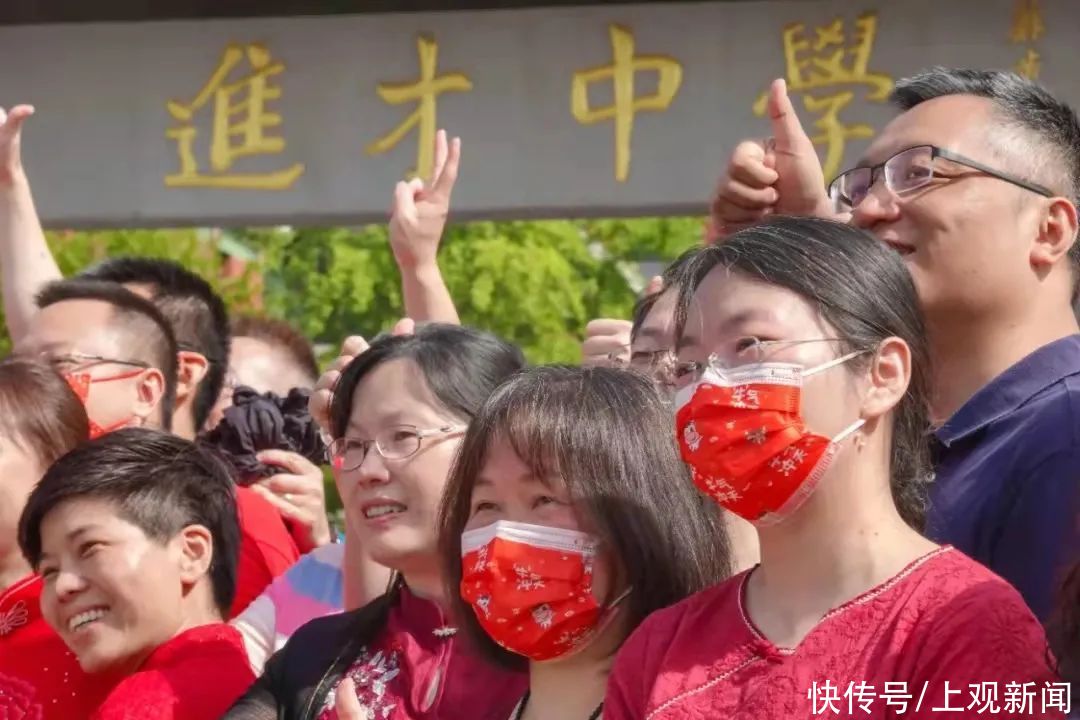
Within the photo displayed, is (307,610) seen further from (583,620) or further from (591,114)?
(591,114)

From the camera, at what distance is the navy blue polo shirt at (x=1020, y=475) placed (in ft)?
9.57

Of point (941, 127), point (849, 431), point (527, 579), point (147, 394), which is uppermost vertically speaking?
point (941, 127)

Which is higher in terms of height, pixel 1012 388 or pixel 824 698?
pixel 1012 388

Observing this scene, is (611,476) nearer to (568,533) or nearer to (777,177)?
(568,533)

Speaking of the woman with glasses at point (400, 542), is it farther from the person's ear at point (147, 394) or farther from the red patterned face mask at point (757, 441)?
the person's ear at point (147, 394)

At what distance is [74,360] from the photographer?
4672 mm

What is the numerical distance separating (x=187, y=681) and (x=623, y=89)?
3.34m

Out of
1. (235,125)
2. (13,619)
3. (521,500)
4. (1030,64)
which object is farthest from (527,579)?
(235,125)

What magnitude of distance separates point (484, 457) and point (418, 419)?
1.36ft

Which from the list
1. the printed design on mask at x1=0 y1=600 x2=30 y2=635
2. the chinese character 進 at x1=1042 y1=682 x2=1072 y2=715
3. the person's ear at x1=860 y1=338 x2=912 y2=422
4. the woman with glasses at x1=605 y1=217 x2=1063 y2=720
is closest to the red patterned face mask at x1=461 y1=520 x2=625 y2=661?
the woman with glasses at x1=605 y1=217 x2=1063 y2=720

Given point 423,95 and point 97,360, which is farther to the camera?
point 423,95

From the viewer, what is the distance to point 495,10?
253 inches

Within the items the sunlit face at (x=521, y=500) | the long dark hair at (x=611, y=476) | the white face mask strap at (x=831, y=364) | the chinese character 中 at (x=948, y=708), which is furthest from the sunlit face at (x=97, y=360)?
the chinese character 中 at (x=948, y=708)

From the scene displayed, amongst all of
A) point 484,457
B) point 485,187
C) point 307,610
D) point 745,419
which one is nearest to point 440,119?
point 485,187
